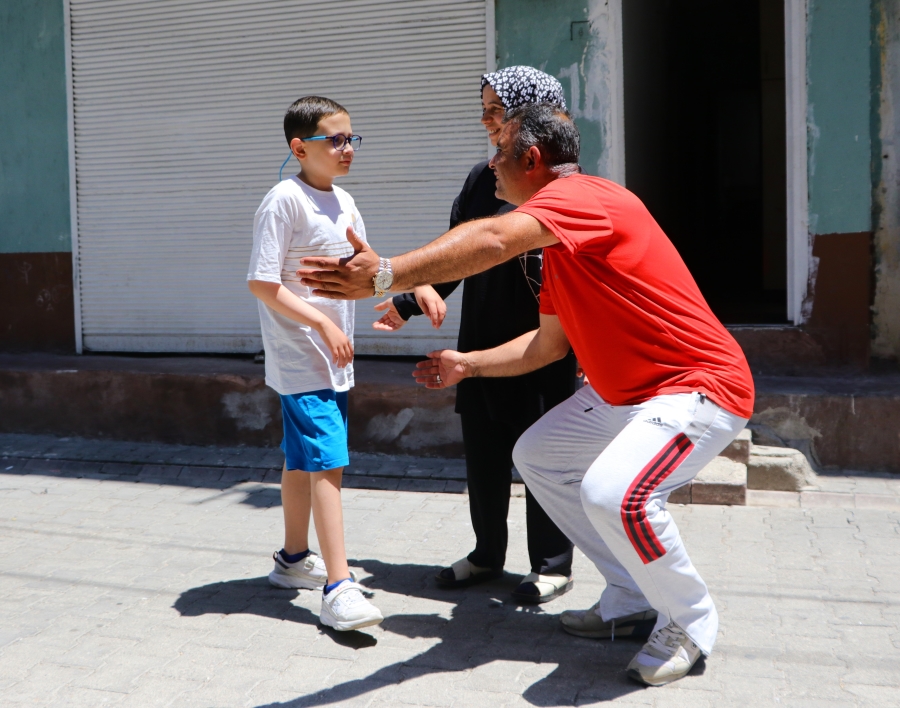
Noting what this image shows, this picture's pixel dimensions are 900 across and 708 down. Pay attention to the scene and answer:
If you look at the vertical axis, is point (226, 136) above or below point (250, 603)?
above

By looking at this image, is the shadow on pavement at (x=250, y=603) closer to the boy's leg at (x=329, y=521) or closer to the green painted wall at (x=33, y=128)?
the boy's leg at (x=329, y=521)

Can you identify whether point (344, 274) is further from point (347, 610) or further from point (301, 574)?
point (301, 574)

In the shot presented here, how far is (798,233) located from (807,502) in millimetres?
1877

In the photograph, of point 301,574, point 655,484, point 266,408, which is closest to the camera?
point 655,484

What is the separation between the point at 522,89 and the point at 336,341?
1.23 meters

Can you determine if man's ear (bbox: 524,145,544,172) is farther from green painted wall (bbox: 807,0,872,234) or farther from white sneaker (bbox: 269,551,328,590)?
green painted wall (bbox: 807,0,872,234)

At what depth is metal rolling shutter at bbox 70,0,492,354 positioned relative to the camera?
6820 millimetres

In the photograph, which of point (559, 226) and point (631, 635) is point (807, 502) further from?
point (559, 226)

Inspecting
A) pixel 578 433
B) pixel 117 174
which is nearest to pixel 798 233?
pixel 578 433

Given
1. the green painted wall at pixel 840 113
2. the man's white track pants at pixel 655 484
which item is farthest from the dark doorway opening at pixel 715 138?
the man's white track pants at pixel 655 484

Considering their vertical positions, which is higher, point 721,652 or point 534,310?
point 534,310

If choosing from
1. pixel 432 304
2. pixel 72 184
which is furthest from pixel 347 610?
pixel 72 184

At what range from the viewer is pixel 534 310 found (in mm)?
3896

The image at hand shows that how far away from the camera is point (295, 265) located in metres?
3.74
